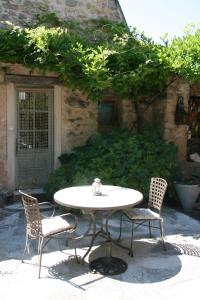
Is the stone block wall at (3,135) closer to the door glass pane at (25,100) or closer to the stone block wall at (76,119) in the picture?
the door glass pane at (25,100)

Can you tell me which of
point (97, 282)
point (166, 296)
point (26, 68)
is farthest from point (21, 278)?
point (26, 68)

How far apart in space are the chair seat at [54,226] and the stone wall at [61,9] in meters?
4.42

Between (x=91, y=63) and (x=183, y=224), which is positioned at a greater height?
(x=91, y=63)

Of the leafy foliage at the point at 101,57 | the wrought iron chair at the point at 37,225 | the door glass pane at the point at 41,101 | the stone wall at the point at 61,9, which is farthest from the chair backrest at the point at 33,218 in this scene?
the stone wall at the point at 61,9

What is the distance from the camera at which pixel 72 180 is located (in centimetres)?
593

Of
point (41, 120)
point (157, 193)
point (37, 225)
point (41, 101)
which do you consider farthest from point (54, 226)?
point (41, 101)

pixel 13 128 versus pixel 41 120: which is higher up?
pixel 41 120

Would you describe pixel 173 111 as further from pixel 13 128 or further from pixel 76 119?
pixel 13 128

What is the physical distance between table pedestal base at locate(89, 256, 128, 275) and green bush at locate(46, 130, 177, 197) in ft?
6.20

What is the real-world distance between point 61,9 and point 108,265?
5479 mm

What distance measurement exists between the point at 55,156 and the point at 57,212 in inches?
56.8

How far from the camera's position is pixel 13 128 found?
6543 mm

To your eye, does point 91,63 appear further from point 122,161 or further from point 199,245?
point 199,245

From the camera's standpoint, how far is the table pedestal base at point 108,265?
3.73 meters
